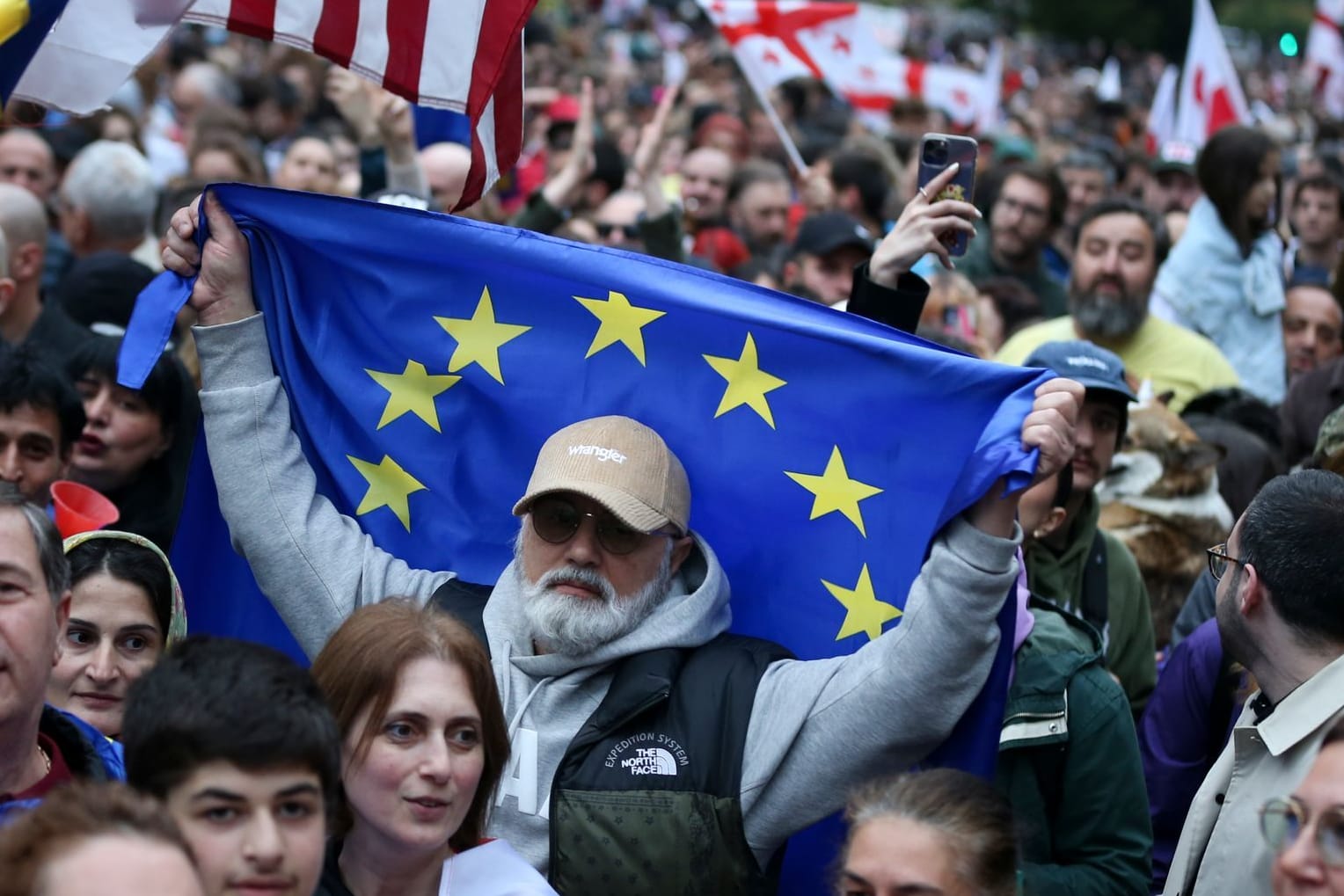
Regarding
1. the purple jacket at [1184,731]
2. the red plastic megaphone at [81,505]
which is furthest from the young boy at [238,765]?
the purple jacket at [1184,731]

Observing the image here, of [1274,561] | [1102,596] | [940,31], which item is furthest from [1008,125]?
[940,31]

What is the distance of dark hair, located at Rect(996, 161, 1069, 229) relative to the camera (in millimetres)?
8953

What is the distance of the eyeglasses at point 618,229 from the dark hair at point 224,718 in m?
5.85

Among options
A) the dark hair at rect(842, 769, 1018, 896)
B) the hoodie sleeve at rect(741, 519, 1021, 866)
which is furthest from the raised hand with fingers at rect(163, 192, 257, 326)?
the dark hair at rect(842, 769, 1018, 896)

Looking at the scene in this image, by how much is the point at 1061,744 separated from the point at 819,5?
25.8 ft

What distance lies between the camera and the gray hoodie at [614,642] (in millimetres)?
3580

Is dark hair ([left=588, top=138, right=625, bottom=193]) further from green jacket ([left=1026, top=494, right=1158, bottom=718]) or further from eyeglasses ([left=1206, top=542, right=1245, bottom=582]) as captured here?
eyeglasses ([left=1206, top=542, right=1245, bottom=582])

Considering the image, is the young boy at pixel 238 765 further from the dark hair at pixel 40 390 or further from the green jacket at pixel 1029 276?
the green jacket at pixel 1029 276

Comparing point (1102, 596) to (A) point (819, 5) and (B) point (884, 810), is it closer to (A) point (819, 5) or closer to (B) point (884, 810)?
(B) point (884, 810)

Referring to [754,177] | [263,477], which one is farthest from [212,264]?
[754,177]

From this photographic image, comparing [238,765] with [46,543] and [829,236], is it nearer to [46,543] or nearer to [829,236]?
[46,543]

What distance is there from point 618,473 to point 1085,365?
1.68 m

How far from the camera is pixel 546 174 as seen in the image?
12.3 m

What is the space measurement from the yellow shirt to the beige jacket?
11.8 ft
